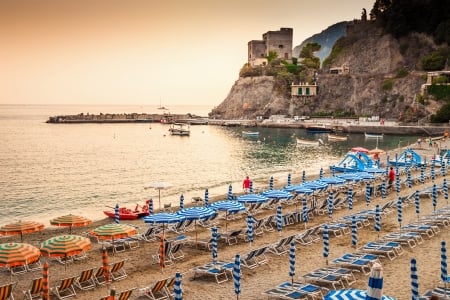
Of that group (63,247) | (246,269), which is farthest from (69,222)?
(246,269)

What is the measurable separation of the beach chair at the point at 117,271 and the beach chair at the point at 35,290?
198cm

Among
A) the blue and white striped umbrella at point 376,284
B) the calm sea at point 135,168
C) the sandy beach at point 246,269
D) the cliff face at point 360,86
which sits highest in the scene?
the cliff face at point 360,86

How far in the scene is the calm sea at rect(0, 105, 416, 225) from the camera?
3404 centimetres

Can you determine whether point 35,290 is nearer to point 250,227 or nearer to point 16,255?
point 16,255

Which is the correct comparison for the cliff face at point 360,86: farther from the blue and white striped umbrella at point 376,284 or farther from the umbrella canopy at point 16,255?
the blue and white striped umbrella at point 376,284

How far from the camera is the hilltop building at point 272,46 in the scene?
142 meters

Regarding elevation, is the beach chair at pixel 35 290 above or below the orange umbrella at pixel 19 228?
Answer: below

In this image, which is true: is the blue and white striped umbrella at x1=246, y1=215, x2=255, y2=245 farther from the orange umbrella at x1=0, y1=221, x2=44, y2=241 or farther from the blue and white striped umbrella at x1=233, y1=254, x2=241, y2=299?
the orange umbrella at x1=0, y1=221, x2=44, y2=241

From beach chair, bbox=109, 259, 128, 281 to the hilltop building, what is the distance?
5057 inches

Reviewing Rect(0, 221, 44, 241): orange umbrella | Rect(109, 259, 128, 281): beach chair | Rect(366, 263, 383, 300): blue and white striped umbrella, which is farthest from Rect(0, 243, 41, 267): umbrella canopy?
Rect(366, 263, 383, 300): blue and white striped umbrella

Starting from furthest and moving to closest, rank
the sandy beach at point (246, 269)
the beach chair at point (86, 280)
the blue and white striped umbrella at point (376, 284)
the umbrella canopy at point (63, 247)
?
the umbrella canopy at point (63, 247) < the sandy beach at point (246, 269) < the beach chair at point (86, 280) < the blue and white striped umbrella at point (376, 284)

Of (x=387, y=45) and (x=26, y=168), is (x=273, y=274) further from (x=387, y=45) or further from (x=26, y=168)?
(x=387, y=45)

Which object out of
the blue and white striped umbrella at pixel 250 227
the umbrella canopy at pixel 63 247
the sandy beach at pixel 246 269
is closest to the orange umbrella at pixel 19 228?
the sandy beach at pixel 246 269

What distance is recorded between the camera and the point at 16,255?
13633 millimetres
